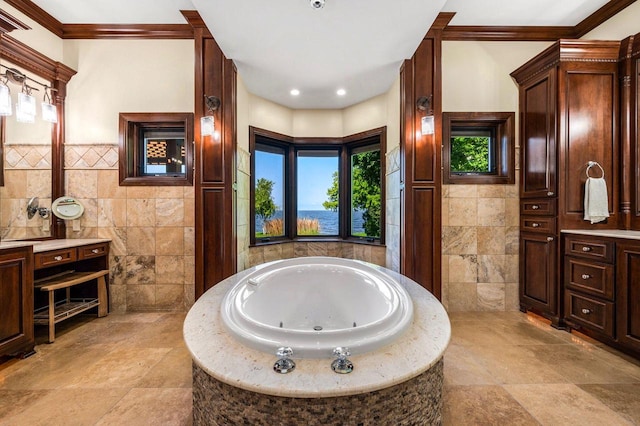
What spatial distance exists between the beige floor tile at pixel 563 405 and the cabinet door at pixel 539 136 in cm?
162

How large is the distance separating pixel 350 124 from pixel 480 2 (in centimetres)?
175

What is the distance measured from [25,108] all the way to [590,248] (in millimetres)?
4743

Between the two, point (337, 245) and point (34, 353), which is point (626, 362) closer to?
point (337, 245)

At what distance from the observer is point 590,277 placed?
2215 mm

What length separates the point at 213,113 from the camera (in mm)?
2682

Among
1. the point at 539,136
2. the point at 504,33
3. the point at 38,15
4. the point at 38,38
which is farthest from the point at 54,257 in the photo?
the point at 504,33

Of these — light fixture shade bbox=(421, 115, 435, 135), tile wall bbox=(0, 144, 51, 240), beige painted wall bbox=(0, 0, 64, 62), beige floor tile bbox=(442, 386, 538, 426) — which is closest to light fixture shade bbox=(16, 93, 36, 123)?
tile wall bbox=(0, 144, 51, 240)

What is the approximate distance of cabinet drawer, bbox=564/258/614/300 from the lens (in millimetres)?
2086

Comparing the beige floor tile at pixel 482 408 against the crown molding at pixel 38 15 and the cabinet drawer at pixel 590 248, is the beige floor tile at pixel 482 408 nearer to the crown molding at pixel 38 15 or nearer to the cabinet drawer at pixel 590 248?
the cabinet drawer at pixel 590 248

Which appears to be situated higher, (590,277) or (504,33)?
(504,33)

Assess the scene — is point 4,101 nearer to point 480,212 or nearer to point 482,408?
point 482,408

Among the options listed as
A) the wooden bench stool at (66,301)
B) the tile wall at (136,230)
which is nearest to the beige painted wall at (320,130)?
the tile wall at (136,230)

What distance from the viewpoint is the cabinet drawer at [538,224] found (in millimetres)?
2523

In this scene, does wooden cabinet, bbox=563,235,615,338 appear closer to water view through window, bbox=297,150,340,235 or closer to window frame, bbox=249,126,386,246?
window frame, bbox=249,126,386,246
